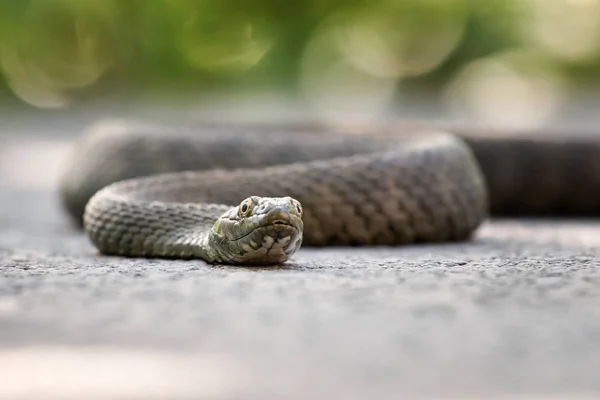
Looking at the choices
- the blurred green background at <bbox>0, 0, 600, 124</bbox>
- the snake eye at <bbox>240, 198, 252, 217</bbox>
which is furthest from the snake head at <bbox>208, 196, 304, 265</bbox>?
the blurred green background at <bbox>0, 0, 600, 124</bbox>

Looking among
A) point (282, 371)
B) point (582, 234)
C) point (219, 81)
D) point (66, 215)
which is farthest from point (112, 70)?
point (282, 371)

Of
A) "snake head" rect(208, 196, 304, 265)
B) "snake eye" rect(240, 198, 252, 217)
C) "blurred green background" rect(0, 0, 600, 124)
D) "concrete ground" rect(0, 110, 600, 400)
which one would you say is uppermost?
"blurred green background" rect(0, 0, 600, 124)

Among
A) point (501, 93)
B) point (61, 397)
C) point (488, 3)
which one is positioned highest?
point (488, 3)

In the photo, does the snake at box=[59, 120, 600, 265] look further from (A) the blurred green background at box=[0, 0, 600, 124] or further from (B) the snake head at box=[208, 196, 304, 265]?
(A) the blurred green background at box=[0, 0, 600, 124]

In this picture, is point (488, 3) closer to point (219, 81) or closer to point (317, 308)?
point (219, 81)

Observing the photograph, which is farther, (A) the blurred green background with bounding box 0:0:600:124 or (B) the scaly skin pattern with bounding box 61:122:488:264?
(A) the blurred green background with bounding box 0:0:600:124

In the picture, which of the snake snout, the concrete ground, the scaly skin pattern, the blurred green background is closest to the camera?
the concrete ground

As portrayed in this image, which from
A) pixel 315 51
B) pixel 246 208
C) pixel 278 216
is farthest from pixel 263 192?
pixel 315 51

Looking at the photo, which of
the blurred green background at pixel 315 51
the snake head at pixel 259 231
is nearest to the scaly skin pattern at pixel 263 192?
the snake head at pixel 259 231
